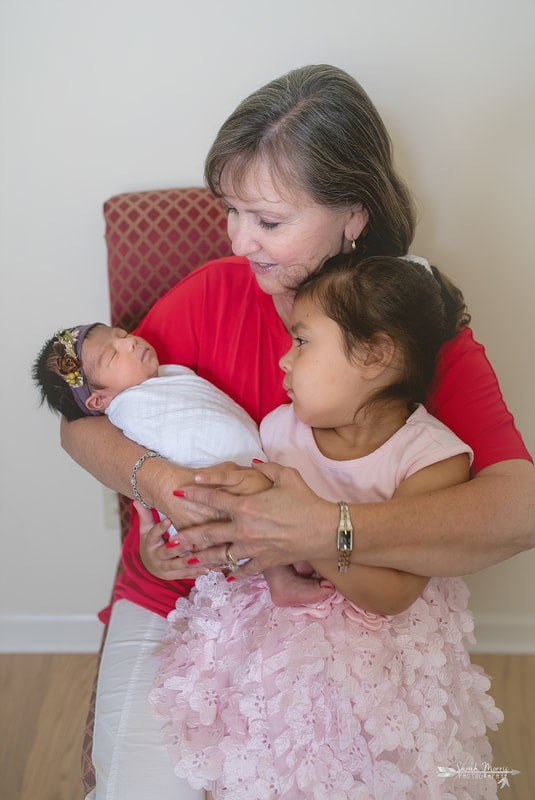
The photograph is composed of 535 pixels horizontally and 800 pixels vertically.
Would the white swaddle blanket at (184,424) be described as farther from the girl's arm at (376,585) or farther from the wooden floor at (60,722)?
the wooden floor at (60,722)

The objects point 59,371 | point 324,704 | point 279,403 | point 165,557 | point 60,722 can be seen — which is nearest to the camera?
point 324,704

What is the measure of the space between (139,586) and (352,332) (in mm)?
796

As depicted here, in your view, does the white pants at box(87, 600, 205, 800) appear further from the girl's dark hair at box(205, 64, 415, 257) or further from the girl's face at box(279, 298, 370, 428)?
the girl's dark hair at box(205, 64, 415, 257)

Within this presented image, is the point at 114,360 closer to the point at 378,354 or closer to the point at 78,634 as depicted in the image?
the point at 378,354

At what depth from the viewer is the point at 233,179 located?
135 centimetres

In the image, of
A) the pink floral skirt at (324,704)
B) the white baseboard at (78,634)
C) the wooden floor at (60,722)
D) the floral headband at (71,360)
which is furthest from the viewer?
the white baseboard at (78,634)

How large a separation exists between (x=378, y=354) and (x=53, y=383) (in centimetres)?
70

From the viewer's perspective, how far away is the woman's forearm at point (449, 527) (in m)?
1.19

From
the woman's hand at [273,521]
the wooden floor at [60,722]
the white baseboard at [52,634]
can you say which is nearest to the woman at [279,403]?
the woman's hand at [273,521]

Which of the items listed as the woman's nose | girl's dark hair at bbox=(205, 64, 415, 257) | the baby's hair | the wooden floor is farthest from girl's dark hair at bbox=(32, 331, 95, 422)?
the wooden floor

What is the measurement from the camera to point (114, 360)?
59.1 inches

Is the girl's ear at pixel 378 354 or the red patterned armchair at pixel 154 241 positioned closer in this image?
the girl's ear at pixel 378 354

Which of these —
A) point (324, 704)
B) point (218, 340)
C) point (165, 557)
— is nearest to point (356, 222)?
point (218, 340)

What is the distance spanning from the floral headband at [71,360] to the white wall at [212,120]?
505 millimetres
